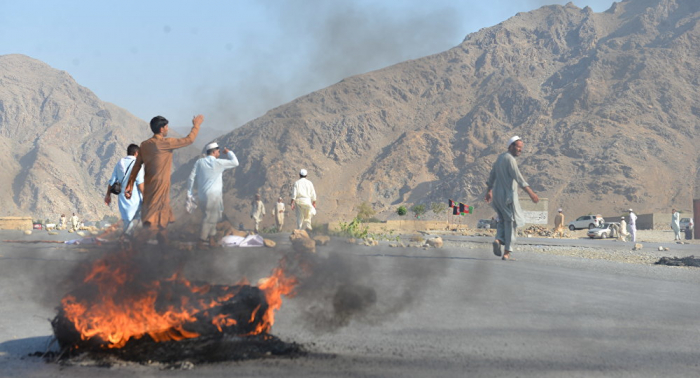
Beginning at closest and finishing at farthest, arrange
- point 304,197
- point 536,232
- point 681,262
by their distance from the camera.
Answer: point 681,262 < point 304,197 < point 536,232

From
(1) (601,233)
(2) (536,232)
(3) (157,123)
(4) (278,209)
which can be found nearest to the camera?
(3) (157,123)

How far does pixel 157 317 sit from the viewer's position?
4590 millimetres

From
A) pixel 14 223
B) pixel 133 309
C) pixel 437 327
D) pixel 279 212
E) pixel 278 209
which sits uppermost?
pixel 278 209

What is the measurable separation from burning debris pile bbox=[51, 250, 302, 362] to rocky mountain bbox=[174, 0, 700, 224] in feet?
291

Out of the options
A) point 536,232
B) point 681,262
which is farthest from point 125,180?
point 536,232

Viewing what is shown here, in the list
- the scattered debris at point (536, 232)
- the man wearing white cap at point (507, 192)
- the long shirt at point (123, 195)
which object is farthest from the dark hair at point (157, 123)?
the scattered debris at point (536, 232)

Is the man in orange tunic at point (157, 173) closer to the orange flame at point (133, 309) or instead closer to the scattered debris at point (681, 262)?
the orange flame at point (133, 309)

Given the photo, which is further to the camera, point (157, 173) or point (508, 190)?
point (508, 190)

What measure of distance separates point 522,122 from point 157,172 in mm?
131394

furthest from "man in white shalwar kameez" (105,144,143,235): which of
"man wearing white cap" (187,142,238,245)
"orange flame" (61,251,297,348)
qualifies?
"orange flame" (61,251,297,348)

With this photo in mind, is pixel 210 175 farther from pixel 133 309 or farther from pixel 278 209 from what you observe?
pixel 278 209

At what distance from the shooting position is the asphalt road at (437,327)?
424 centimetres

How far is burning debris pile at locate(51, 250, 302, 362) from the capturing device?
4.43m

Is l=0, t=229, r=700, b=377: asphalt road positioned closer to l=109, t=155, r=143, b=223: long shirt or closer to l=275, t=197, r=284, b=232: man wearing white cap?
l=109, t=155, r=143, b=223: long shirt
